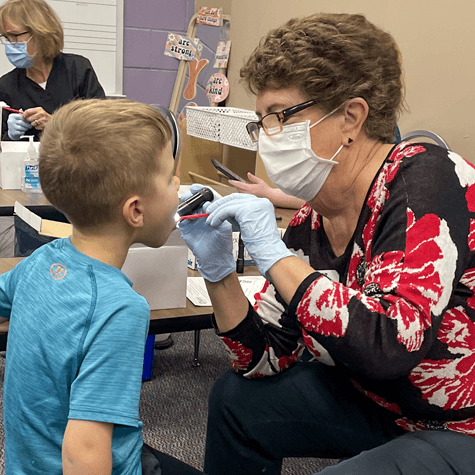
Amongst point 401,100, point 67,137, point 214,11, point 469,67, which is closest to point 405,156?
point 401,100

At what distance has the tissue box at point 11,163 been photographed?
2223 mm

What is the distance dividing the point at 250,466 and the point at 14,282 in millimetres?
670

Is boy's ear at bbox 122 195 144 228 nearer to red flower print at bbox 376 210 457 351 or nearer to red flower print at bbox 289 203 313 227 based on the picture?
red flower print at bbox 376 210 457 351

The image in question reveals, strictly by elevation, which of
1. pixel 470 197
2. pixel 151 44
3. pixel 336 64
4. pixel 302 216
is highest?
pixel 336 64

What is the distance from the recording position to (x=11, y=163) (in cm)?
223

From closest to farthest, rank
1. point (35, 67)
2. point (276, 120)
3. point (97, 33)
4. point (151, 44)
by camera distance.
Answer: point (276, 120), point (35, 67), point (97, 33), point (151, 44)

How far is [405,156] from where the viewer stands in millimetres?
1091

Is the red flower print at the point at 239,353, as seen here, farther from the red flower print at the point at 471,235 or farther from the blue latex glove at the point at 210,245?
the red flower print at the point at 471,235

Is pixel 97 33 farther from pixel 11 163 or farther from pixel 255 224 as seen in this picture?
pixel 255 224

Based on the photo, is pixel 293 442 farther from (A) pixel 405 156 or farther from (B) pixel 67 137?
(B) pixel 67 137

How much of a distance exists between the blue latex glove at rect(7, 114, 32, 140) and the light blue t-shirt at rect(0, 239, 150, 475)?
5.93 feet

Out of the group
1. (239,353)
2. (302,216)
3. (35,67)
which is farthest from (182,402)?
(35,67)

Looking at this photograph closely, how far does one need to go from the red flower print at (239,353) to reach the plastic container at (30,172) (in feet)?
4.23

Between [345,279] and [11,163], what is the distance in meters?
1.56
